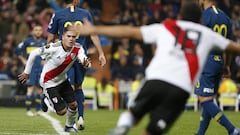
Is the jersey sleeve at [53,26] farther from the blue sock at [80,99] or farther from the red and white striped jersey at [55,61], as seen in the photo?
the blue sock at [80,99]

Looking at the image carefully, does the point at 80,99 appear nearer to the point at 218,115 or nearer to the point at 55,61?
the point at 55,61

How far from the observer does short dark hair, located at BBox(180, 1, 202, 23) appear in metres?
8.02

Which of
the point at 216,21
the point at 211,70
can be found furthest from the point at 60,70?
the point at 216,21

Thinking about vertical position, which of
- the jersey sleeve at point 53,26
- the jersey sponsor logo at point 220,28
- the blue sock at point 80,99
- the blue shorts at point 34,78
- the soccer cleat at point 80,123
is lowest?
the blue shorts at point 34,78

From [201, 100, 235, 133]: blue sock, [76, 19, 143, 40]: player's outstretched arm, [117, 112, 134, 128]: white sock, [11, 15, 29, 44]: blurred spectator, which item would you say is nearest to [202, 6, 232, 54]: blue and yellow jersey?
[201, 100, 235, 133]: blue sock

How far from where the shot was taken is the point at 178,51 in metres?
7.82


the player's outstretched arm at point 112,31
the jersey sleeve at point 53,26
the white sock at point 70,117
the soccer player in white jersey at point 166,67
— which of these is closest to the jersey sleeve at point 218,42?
the soccer player in white jersey at point 166,67

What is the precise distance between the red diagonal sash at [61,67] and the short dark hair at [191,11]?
4.45 meters

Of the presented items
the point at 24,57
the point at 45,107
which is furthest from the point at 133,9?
the point at 45,107

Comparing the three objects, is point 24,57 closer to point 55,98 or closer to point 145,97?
point 55,98

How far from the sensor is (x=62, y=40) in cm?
1244

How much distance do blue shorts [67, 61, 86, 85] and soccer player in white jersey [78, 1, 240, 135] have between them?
5687 millimetres

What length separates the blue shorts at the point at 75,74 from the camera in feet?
44.4

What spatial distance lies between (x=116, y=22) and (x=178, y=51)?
20.2 meters
